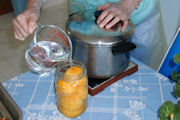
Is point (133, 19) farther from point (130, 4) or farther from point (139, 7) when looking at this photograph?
point (130, 4)

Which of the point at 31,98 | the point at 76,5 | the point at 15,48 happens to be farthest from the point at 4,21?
the point at 31,98

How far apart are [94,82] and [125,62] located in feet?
0.41

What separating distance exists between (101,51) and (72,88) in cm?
15

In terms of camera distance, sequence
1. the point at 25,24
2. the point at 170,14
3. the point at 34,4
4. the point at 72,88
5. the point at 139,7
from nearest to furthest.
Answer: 1. the point at 72,88
2. the point at 25,24
3. the point at 34,4
4. the point at 139,7
5. the point at 170,14

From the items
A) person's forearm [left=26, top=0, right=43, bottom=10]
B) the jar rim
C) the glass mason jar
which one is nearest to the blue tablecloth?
the glass mason jar

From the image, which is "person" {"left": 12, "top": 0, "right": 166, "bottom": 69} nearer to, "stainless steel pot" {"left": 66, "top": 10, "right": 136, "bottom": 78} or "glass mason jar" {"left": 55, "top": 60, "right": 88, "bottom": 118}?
"stainless steel pot" {"left": 66, "top": 10, "right": 136, "bottom": 78}

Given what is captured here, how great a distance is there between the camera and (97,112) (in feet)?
2.40

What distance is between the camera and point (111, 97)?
2.58 feet

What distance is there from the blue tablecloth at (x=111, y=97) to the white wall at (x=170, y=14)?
1.01 meters

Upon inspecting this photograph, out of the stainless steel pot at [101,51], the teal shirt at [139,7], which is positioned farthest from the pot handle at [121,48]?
the teal shirt at [139,7]

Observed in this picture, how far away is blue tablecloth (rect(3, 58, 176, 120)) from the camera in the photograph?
2.39ft

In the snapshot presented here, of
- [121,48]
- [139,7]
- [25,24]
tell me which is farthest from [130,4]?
[25,24]

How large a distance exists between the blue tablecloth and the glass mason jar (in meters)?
0.03

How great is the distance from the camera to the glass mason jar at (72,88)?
65cm
